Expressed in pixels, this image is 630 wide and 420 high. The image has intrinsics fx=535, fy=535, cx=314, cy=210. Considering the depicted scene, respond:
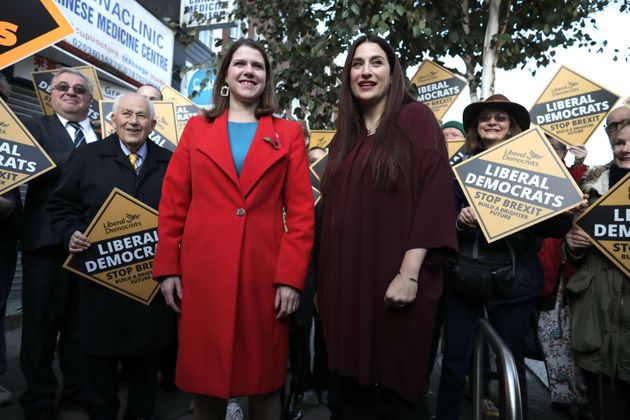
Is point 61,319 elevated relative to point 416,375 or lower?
lower

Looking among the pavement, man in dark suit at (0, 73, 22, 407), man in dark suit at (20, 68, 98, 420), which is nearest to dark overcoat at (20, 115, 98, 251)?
man in dark suit at (20, 68, 98, 420)

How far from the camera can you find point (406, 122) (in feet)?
7.13

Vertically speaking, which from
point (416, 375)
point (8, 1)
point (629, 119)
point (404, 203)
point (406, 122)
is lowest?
point (416, 375)

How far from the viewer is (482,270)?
303cm

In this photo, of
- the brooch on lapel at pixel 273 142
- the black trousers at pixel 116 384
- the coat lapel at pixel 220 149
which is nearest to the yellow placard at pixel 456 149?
the brooch on lapel at pixel 273 142

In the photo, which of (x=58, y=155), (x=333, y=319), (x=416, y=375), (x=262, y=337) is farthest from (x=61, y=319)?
(x=416, y=375)

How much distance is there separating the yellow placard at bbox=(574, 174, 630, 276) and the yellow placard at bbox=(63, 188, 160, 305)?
247 cm

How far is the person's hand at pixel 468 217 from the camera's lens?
3.13 m

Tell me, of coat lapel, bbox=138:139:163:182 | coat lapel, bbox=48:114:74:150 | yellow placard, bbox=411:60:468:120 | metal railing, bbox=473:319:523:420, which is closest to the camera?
metal railing, bbox=473:319:523:420

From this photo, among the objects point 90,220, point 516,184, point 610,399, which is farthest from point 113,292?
point 610,399

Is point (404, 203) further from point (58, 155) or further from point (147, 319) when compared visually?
point (58, 155)

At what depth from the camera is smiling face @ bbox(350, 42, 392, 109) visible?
2264 mm

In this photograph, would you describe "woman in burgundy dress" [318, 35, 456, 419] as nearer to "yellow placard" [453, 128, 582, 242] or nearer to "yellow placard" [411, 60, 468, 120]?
"yellow placard" [453, 128, 582, 242]

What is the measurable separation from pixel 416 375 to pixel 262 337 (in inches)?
25.8
